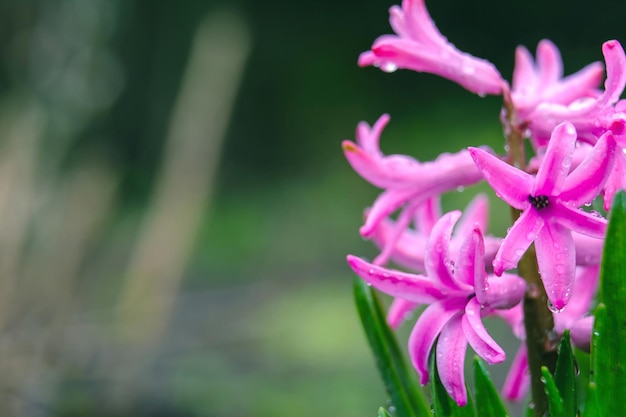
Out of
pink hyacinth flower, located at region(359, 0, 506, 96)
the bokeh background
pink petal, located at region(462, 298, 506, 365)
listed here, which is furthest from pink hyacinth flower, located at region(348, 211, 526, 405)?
the bokeh background

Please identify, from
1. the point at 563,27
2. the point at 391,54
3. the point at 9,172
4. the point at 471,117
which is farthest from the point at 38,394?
the point at 563,27

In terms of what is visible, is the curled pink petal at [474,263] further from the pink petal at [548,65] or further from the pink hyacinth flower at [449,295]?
the pink petal at [548,65]

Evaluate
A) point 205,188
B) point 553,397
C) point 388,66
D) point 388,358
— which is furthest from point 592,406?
point 205,188

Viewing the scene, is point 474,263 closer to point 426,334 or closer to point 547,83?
point 426,334

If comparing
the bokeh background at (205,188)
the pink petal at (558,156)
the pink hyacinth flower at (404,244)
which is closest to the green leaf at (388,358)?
the pink hyacinth flower at (404,244)

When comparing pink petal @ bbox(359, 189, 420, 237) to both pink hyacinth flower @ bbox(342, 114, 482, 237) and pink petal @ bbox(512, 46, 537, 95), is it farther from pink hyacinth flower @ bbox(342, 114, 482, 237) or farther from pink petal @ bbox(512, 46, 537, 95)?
pink petal @ bbox(512, 46, 537, 95)

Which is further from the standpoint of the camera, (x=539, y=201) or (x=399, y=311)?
(x=399, y=311)
